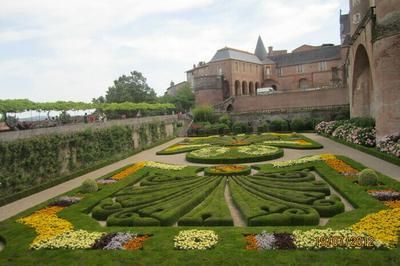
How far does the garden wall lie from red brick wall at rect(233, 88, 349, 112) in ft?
83.4

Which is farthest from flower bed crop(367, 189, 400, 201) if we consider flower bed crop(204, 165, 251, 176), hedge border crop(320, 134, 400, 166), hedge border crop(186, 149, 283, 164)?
hedge border crop(186, 149, 283, 164)

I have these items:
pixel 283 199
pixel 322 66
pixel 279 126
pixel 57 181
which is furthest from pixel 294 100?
pixel 283 199

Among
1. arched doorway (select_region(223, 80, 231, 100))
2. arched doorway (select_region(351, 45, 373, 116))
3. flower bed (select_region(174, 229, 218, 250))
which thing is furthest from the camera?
arched doorway (select_region(223, 80, 231, 100))

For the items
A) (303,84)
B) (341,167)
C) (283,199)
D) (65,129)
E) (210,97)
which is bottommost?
(283,199)

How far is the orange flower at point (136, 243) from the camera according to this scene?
916 cm

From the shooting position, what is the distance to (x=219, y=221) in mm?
10617

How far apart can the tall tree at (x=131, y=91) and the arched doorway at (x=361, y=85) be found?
39.8m

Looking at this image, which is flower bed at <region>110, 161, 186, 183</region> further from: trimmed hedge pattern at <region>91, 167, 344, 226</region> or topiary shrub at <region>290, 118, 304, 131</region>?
topiary shrub at <region>290, 118, 304, 131</region>

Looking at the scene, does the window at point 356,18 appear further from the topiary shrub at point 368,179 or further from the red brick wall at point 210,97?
the red brick wall at point 210,97

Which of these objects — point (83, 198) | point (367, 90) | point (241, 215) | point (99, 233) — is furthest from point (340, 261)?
point (367, 90)

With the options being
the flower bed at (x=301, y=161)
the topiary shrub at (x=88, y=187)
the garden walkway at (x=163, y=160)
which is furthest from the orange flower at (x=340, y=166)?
the topiary shrub at (x=88, y=187)

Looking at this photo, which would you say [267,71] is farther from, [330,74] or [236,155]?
[236,155]
